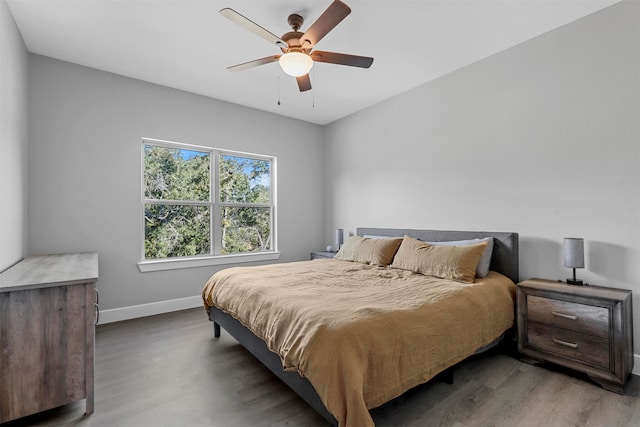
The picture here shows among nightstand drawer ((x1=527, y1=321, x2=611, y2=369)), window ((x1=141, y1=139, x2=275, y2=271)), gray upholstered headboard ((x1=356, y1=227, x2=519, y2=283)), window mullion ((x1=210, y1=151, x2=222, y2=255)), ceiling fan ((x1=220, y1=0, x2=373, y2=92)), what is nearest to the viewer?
ceiling fan ((x1=220, y1=0, x2=373, y2=92))

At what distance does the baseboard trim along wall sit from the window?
1.84 feet

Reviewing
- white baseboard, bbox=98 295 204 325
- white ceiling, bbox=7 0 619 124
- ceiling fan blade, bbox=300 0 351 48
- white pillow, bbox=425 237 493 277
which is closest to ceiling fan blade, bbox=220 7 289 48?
ceiling fan blade, bbox=300 0 351 48

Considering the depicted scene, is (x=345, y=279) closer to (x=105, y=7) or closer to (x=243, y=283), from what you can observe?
(x=243, y=283)

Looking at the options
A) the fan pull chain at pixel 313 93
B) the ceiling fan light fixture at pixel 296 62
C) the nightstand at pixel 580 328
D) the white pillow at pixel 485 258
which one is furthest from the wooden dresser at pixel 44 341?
the nightstand at pixel 580 328

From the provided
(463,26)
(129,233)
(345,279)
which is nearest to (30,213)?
(129,233)

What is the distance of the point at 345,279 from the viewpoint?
2709 mm

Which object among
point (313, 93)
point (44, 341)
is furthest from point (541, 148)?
point (44, 341)

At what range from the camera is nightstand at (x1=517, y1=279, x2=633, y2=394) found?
6.65ft

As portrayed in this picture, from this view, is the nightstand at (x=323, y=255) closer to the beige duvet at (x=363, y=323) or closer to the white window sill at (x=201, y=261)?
the white window sill at (x=201, y=261)

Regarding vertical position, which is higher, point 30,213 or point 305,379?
point 30,213

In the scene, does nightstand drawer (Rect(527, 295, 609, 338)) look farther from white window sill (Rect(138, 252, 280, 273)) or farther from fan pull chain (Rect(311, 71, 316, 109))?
white window sill (Rect(138, 252, 280, 273))

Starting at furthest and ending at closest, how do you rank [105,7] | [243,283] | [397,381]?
[243,283], [105,7], [397,381]

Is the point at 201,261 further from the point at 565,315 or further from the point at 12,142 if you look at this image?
the point at 565,315

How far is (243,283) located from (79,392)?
3.92 ft
